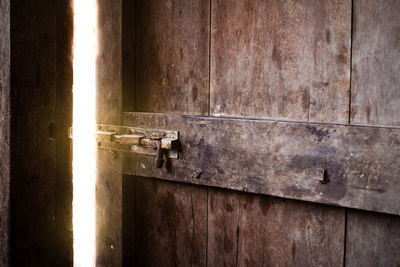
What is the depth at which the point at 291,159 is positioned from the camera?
0.71 metres

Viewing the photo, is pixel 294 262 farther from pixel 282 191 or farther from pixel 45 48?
pixel 45 48

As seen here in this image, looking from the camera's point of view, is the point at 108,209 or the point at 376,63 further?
the point at 108,209

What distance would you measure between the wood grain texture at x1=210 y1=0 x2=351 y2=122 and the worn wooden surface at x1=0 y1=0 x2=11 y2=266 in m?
0.59

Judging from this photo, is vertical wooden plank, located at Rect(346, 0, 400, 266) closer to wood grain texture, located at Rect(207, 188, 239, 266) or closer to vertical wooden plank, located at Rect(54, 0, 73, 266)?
wood grain texture, located at Rect(207, 188, 239, 266)

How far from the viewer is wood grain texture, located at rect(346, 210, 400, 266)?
26.1 inches

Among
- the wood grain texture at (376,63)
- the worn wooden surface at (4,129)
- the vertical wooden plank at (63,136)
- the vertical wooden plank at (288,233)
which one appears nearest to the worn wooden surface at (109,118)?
the vertical wooden plank at (63,136)

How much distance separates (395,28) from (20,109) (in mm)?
975

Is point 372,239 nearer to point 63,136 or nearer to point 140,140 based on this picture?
point 140,140

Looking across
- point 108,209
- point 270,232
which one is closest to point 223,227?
point 270,232

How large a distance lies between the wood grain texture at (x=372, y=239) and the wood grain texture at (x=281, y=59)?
227mm

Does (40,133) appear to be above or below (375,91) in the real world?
below

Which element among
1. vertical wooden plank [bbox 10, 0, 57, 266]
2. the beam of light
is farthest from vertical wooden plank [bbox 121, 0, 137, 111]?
vertical wooden plank [bbox 10, 0, 57, 266]

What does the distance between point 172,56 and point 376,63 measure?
53cm

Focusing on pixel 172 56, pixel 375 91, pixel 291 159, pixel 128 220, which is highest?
pixel 172 56
